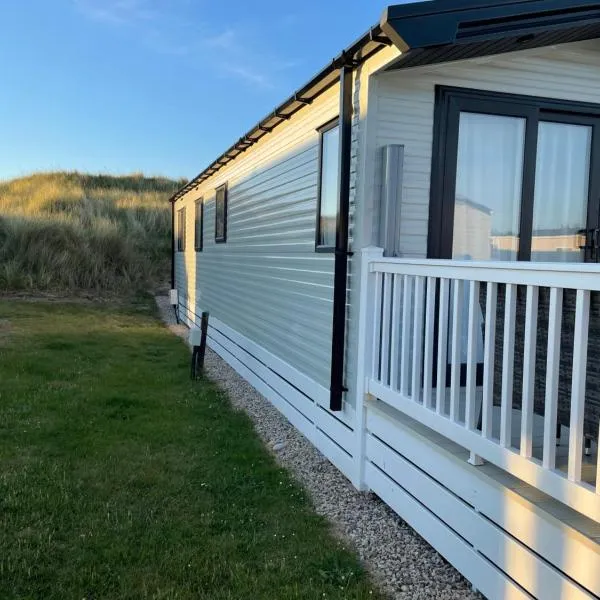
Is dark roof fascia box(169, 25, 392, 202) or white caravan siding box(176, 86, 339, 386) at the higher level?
dark roof fascia box(169, 25, 392, 202)

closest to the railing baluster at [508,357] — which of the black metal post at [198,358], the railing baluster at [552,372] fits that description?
the railing baluster at [552,372]

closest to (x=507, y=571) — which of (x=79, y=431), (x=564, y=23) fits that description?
(x=564, y=23)

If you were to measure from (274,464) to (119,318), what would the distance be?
32.7 ft

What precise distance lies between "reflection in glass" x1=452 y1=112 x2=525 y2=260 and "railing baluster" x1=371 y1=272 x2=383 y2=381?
783 millimetres

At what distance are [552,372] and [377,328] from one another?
5.29 ft

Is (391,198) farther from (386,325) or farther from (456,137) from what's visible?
(386,325)

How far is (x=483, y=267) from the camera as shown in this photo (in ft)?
8.30

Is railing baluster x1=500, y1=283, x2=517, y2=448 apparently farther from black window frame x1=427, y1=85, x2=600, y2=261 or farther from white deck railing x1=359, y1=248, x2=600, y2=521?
black window frame x1=427, y1=85, x2=600, y2=261

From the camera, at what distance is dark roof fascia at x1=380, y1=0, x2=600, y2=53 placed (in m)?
3.01

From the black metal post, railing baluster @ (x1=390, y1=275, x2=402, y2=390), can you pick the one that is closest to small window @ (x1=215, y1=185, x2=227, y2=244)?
the black metal post

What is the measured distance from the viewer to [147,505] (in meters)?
3.54

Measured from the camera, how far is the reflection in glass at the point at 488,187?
13.4ft

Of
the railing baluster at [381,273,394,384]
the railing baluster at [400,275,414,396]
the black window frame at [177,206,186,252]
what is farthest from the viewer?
the black window frame at [177,206,186,252]

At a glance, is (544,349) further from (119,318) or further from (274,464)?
(119,318)
